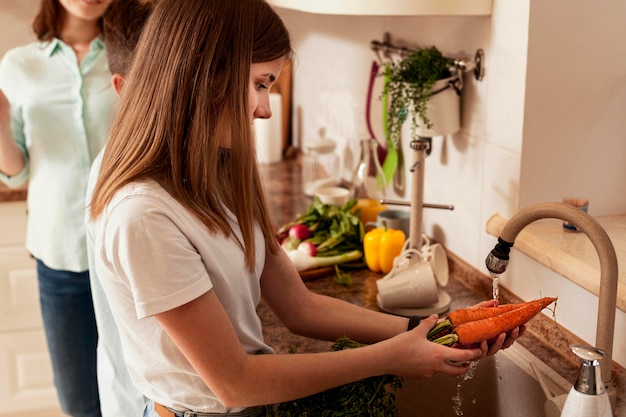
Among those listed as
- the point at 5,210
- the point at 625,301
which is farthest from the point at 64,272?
the point at 625,301

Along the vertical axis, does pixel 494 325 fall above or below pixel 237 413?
above

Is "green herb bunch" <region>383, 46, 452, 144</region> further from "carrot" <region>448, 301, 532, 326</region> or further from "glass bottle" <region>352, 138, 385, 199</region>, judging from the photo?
"carrot" <region>448, 301, 532, 326</region>

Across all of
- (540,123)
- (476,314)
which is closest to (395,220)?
(540,123)

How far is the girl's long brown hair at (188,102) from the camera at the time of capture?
1050 mm

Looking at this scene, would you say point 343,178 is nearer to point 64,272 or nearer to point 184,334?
point 64,272

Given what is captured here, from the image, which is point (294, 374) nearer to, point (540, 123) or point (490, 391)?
point (490, 391)

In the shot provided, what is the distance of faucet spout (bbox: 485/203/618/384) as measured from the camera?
1.10m

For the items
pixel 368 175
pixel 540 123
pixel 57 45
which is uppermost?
pixel 57 45

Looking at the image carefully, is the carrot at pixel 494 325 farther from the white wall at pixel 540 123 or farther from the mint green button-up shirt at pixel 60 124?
the mint green button-up shirt at pixel 60 124

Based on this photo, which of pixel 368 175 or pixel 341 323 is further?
pixel 368 175

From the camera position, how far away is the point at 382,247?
6.08ft

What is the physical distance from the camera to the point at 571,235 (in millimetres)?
1488

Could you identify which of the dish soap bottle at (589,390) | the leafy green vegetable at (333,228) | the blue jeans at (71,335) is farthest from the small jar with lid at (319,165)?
the dish soap bottle at (589,390)

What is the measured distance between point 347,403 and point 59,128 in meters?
1.27
